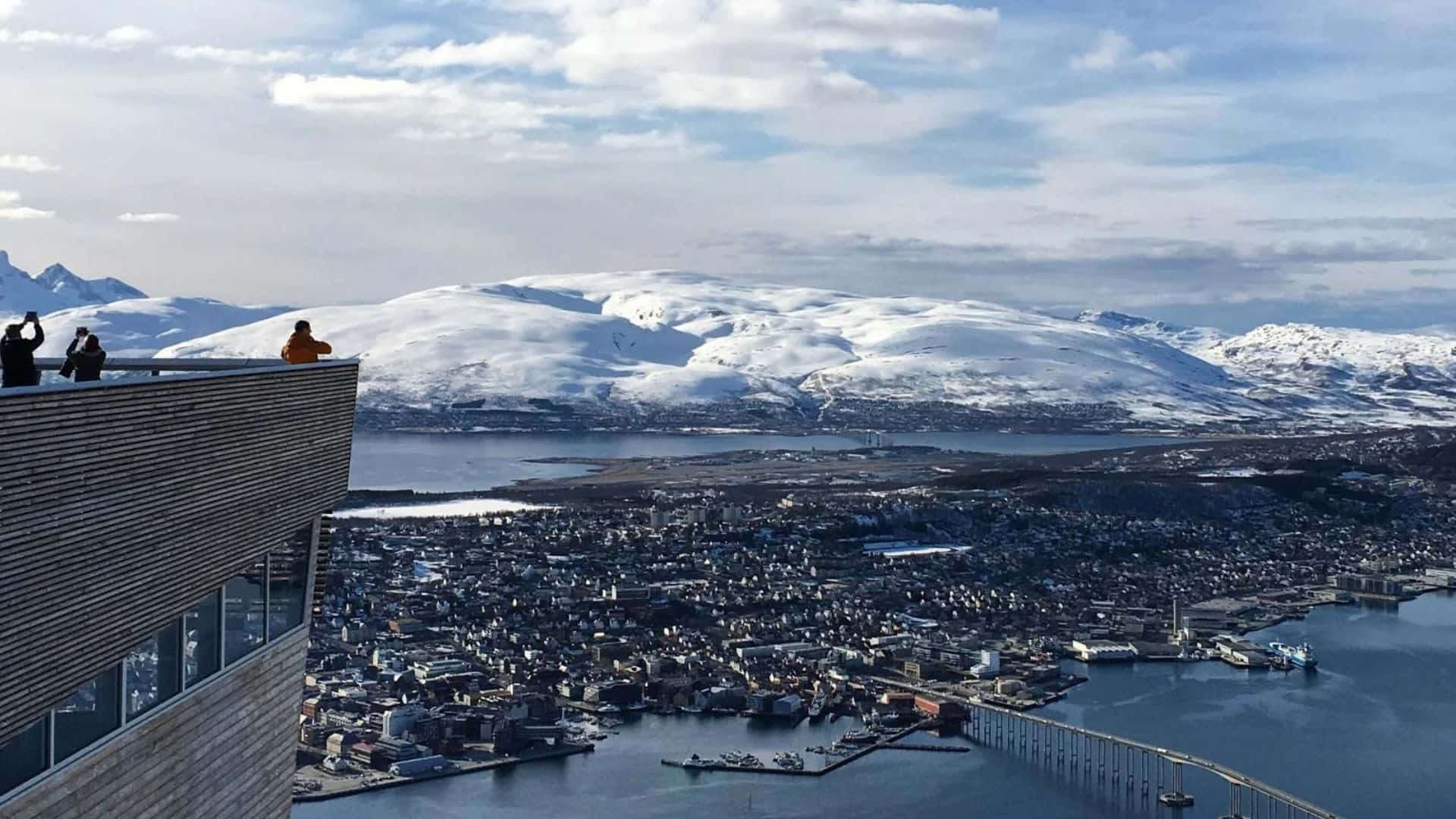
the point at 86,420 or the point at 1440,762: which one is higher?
the point at 86,420

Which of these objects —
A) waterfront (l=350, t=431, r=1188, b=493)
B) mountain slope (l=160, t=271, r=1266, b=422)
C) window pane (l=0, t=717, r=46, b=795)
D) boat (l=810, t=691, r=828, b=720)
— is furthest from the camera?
mountain slope (l=160, t=271, r=1266, b=422)

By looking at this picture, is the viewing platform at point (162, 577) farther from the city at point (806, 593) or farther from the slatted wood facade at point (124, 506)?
the city at point (806, 593)

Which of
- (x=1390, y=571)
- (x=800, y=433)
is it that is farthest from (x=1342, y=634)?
(x=800, y=433)

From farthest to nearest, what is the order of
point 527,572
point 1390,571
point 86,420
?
point 1390,571, point 527,572, point 86,420

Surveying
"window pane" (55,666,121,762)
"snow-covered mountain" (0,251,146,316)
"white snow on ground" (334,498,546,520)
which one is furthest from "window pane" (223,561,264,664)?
"snow-covered mountain" (0,251,146,316)

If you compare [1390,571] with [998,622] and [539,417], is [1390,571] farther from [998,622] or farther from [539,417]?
[539,417]

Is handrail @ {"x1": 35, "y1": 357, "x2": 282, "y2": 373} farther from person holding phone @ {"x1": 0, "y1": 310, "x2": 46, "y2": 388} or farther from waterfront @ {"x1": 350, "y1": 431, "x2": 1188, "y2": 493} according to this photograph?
waterfront @ {"x1": 350, "y1": 431, "x2": 1188, "y2": 493}

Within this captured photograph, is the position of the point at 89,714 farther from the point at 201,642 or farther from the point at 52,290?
the point at 52,290
